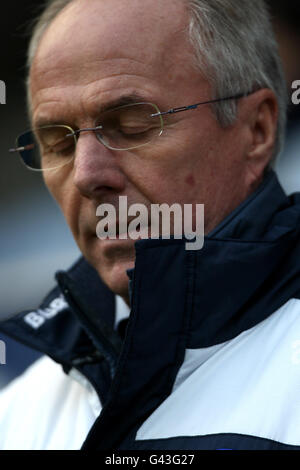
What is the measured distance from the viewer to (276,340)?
1506 millimetres

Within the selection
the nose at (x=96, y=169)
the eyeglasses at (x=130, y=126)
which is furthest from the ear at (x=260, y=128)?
the nose at (x=96, y=169)

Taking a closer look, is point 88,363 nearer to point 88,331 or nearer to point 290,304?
point 88,331

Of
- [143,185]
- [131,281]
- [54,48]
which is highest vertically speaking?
[54,48]

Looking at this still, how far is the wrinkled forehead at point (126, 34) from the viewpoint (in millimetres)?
1714

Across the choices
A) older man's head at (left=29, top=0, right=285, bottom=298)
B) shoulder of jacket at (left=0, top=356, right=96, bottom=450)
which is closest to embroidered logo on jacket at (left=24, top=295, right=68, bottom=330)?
shoulder of jacket at (left=0, top=356, right=96, bottom=450)

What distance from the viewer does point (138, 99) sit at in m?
1.70

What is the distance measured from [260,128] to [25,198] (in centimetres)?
370

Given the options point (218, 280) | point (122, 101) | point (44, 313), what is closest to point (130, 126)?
point (122, 101)

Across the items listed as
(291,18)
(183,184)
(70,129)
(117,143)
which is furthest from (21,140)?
(291,18)

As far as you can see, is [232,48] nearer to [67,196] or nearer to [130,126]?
[130,126]

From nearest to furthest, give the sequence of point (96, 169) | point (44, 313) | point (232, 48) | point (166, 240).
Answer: point (166, 240), point (96, 169), point (232, 48), point (44, 313)

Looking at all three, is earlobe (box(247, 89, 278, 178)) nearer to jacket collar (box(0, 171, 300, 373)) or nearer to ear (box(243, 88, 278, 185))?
ear (box(243, 88, 278, 185))

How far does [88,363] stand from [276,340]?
663 mm

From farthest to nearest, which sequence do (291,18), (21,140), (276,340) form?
(291,18)
(21,140)
(276,340)
